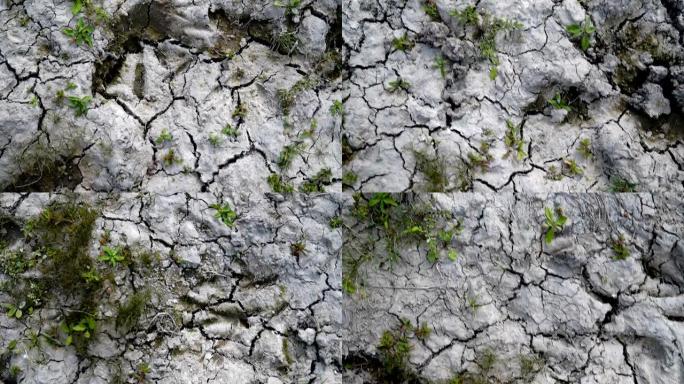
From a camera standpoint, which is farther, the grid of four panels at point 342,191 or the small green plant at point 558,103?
the small green plant at point 558,103

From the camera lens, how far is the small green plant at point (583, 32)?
9.57ft

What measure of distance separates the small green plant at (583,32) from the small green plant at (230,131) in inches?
69.2

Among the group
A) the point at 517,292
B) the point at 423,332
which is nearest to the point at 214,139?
the point at 423,332

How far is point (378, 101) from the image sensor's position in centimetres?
287

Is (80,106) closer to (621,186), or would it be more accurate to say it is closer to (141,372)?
(141,372)

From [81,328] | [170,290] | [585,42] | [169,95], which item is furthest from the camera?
[585,42]

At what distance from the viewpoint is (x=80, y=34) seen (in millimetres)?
2760

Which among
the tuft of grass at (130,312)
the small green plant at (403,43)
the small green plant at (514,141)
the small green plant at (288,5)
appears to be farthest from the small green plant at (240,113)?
the small green plant at (514,141)

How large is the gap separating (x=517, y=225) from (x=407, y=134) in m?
→ 0.70

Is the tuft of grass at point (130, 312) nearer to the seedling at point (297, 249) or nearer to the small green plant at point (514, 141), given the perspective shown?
the seedling at point (297, 249)

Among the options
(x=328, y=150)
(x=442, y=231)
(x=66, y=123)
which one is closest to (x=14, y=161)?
(x=66, y=123)

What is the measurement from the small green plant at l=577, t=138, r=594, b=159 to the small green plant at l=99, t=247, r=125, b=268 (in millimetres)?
2289

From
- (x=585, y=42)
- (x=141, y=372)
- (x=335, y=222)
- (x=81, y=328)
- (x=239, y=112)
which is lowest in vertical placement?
(x=141, y=372)

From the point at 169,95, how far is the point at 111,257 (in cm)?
82
